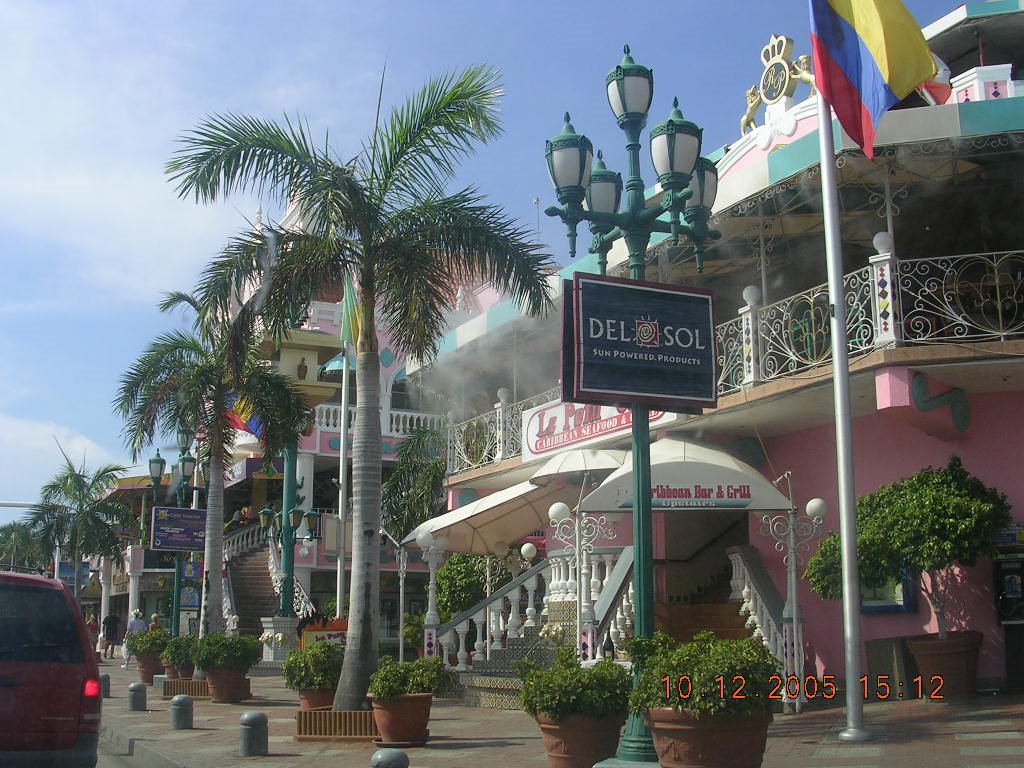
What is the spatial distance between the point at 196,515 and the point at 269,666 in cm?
611

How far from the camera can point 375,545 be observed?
42.7ft

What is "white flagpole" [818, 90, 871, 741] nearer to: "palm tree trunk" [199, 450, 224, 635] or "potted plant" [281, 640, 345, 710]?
"potted plant" [281, 640, 345, 710]

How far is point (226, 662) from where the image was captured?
58.0ft

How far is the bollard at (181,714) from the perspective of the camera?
555 inches

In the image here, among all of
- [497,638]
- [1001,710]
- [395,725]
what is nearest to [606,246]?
[395,725]

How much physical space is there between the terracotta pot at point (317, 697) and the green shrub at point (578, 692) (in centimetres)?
488

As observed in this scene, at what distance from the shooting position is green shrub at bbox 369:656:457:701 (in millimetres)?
11812

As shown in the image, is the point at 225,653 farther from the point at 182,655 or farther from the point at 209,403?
the point at 209,403

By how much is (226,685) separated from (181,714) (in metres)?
3.86

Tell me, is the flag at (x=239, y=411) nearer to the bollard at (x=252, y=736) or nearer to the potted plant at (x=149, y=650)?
the potted plant at (x=149, y=650)

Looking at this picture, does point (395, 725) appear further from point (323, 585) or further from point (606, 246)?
point (323, 585)

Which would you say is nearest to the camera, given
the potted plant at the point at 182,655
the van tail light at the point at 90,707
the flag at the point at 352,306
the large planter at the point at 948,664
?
the van tail light at the point at 90,707

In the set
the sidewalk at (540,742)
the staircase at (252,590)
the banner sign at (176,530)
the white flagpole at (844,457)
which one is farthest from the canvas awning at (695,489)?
the staircase at (252,590)
